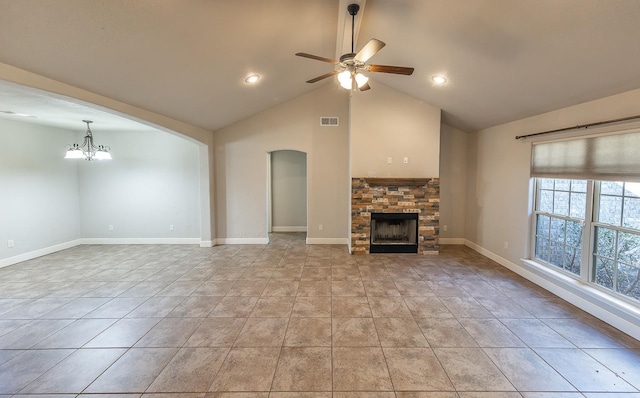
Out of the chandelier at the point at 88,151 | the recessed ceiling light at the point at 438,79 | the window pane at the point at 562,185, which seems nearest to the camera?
the window pane at the point at 562,185

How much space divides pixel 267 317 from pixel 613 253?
3.89 metres

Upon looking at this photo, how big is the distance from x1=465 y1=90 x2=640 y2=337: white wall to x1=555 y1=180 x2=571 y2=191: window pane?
0.39 metres

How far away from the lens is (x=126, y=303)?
3.56 m

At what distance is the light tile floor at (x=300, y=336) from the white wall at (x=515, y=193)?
0.20 metres

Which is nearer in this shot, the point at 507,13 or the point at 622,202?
the point at 507,13

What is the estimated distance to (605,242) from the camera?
10.7 ft

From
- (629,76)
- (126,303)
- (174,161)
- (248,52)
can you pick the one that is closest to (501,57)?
(629,76)

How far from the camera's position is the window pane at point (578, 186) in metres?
3.52

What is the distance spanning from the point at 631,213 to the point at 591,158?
68 cm

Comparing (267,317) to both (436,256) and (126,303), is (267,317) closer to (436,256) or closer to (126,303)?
(126,303)

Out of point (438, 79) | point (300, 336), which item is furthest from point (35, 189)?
point (438, 79)

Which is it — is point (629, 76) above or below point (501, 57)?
below

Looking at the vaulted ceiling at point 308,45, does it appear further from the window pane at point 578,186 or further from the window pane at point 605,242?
the window pane at point 605,242

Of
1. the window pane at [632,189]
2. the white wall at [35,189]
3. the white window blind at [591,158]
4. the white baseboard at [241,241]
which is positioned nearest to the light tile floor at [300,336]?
the white wall at [35,189]
